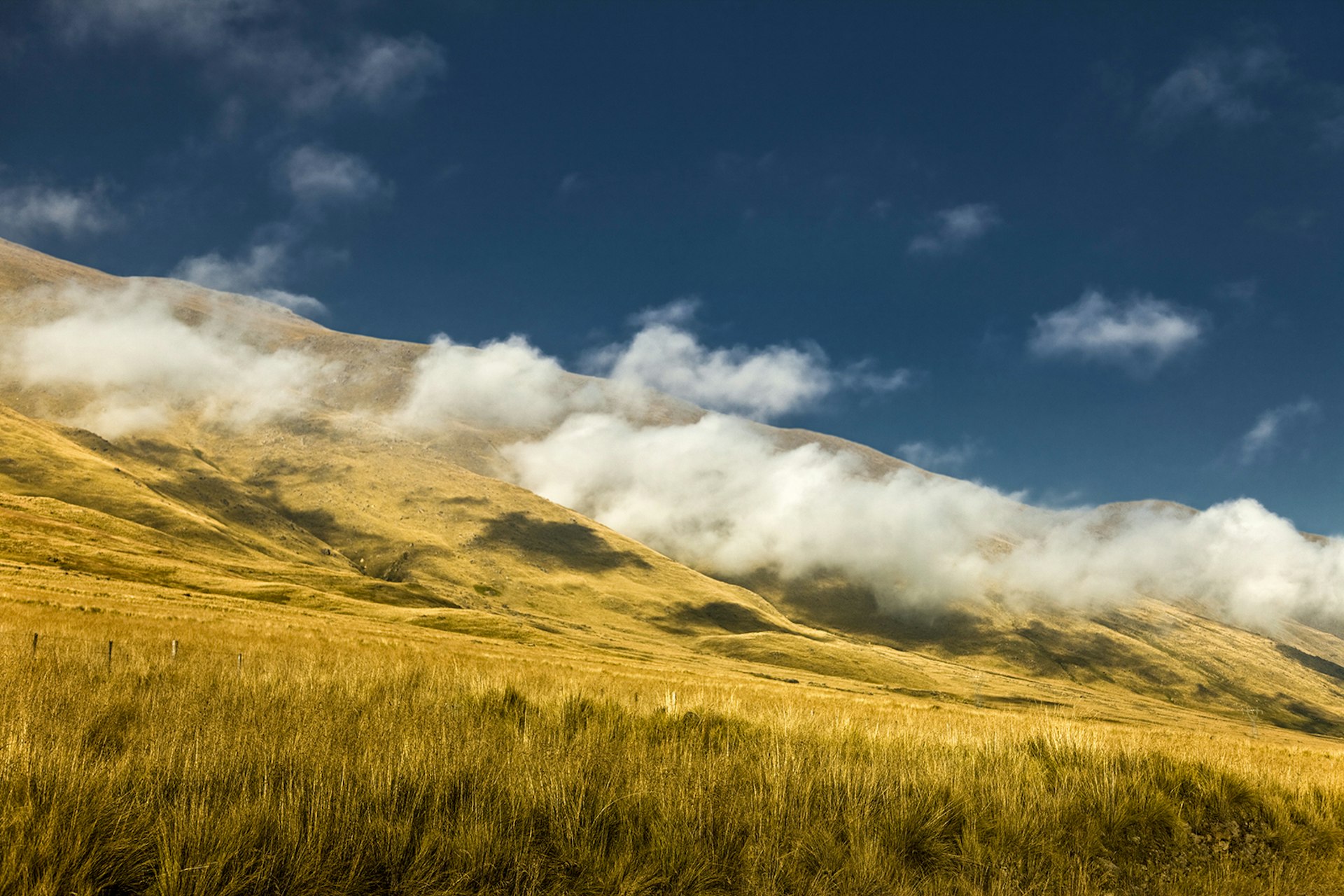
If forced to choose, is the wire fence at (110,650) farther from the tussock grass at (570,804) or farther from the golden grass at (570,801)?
the tussock grass at (570,804)

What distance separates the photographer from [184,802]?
4.07m

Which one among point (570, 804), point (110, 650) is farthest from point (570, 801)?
point (110, 650)

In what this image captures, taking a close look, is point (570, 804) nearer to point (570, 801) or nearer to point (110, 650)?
point (570, 801)

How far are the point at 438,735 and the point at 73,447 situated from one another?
257294 millimetres

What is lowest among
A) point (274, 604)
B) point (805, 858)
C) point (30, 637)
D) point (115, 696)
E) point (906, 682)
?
point (906, 682)

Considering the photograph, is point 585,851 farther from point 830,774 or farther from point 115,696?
point 115,696

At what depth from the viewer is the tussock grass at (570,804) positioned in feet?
12.6

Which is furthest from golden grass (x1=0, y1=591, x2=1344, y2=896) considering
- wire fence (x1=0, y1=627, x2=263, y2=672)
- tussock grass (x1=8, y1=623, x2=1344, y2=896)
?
wire fence (x1=0, y1=627, x2=263, y2=672)

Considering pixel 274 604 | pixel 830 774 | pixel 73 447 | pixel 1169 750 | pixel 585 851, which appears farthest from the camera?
pixel 73 447

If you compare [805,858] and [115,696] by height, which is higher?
[805,858]

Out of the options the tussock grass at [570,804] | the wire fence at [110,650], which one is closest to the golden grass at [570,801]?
the tussock grass at [570,804]

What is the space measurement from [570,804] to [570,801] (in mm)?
28

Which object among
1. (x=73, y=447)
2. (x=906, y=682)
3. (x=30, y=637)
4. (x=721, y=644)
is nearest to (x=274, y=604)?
(x=30, y=637)

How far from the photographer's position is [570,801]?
494 centimetres
